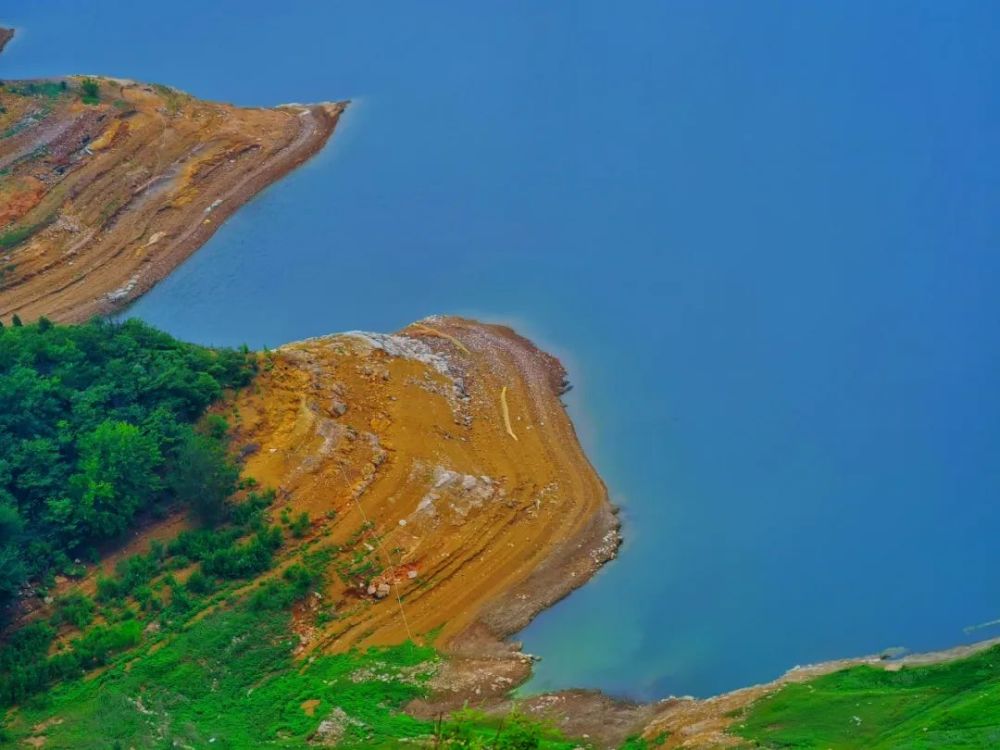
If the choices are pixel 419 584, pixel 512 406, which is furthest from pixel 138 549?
pixel 512 406

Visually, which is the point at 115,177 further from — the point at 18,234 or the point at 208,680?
the point at 208,680

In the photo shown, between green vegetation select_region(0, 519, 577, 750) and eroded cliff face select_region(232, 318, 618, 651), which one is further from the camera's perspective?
eroded cliff face select_region(232, 318, 618, 651)

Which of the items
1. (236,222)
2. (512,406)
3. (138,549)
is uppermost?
(236,222)

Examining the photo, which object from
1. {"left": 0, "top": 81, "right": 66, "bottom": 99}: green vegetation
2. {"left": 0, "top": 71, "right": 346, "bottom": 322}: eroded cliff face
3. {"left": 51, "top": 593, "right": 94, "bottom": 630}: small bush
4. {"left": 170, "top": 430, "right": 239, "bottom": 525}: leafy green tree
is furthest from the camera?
{"left": 0, "top": 81, "right": 66, "bottom": 99}: green vegetation

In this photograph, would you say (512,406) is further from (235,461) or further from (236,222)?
(236,222)

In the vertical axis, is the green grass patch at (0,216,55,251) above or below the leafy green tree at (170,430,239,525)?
above

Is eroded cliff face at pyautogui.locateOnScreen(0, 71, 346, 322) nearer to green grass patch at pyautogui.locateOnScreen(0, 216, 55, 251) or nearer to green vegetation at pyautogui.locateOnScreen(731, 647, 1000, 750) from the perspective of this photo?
green grass patch at pyautogui.locateOnScreen(0, 216, 55, 251)

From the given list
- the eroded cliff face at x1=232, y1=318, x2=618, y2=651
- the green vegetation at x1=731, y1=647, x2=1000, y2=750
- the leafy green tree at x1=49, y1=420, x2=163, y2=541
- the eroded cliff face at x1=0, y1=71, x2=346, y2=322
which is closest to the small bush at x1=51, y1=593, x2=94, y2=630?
the leafy green tree at x1=49, y1=420, x2=163, y2=541
